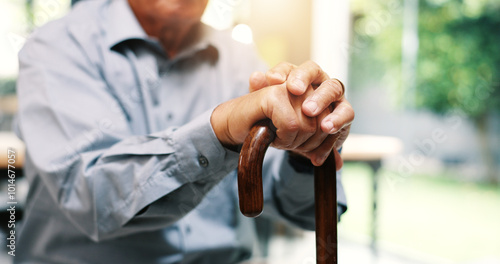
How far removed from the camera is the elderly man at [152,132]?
0.42 metres

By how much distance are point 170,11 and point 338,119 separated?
0.34 meters

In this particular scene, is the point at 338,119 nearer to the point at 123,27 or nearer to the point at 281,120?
the point at 281,120

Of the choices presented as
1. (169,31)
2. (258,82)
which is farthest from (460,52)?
(258,82)

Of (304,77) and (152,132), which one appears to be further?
(152,132)

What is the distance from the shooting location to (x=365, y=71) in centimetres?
279

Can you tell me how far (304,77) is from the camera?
408mm

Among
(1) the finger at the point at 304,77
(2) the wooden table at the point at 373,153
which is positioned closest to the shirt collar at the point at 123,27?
(1) the finger at the point at 304,77

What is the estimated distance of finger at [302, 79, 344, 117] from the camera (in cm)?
39

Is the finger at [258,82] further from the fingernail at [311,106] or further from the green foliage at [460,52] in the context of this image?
the green foliage at [460,52]

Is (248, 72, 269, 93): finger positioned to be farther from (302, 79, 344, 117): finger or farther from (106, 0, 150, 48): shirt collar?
(106, 0, 150, 48): shirt collar

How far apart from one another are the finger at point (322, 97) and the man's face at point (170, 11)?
0.29 metres

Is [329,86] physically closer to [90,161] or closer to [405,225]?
[90,161]

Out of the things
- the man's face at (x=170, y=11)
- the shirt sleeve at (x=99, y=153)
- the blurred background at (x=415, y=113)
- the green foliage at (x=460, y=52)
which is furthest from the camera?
the green foliage at (x=460, y=52)

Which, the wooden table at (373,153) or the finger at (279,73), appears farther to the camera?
the wooden table at (373,153)
